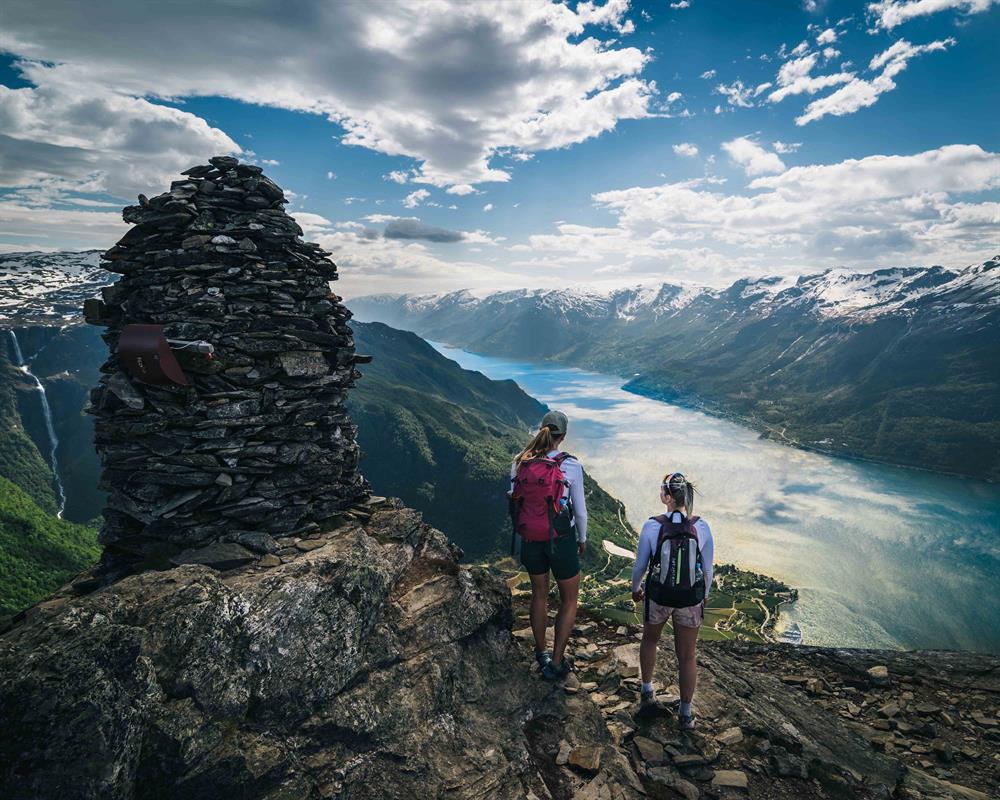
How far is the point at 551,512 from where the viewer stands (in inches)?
340

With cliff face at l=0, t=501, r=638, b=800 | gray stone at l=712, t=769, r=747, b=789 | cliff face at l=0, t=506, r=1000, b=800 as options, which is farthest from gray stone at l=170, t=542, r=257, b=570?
gray stone at l=712, t=769, r=747, b=789

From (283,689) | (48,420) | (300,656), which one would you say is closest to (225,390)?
(300,656)

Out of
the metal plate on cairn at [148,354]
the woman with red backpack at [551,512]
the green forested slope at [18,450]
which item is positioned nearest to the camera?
the woman with red backpack at [551,512]

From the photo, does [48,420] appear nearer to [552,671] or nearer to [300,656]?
[300,656]

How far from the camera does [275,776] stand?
607 cm

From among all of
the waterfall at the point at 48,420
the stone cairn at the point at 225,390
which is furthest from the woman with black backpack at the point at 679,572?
the waterfall at the point at 48,420

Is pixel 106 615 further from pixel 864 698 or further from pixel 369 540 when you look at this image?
pixel 864 698

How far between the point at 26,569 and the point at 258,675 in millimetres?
123362

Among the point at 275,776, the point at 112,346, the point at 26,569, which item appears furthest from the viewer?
the point at 26,569

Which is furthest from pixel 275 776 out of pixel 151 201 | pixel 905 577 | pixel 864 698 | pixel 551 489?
pixel 905 577

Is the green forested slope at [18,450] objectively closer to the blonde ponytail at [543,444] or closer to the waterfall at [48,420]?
the waterfall at [48,420]

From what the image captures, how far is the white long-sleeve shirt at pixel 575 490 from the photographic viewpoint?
8820mm

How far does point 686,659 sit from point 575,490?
358 centimetres

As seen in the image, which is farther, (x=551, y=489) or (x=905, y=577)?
(x=905, y=577)
